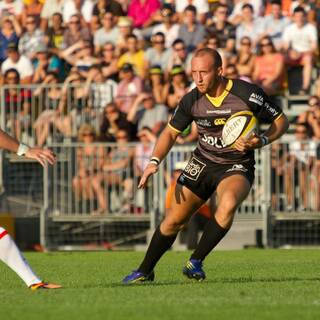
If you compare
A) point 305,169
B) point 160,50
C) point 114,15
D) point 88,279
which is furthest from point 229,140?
point 114,15

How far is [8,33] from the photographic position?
24625 mm

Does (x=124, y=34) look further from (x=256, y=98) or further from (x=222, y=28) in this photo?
(x=256, y=98)

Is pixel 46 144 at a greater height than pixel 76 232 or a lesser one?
greater

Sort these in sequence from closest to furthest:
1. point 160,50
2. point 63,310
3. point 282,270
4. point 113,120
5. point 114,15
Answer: point 63,310 → point 282,270 → point 113,120 → point 160,50 → point 114,15

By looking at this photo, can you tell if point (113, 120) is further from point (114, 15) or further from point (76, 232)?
point (114, 15)

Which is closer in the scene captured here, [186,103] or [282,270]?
[186,103]

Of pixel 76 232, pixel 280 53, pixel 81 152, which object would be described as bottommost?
pixel 76 232

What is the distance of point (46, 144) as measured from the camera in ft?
69.9

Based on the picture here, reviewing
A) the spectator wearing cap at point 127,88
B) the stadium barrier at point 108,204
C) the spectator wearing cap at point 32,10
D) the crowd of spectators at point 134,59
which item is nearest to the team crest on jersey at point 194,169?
the stadium barrier at point 108,204

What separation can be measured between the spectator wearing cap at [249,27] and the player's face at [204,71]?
36.1ft

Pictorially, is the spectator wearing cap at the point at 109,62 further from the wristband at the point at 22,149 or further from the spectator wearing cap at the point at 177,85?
the wristband at the point at 22,149

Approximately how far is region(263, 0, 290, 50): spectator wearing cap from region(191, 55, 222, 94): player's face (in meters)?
10.8

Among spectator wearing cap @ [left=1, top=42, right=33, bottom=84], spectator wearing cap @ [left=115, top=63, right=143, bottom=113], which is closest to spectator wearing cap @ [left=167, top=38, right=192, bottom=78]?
spectator wearing cap @ [left=115, top=63, right=143, bottom=113]

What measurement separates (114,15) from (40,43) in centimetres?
158
